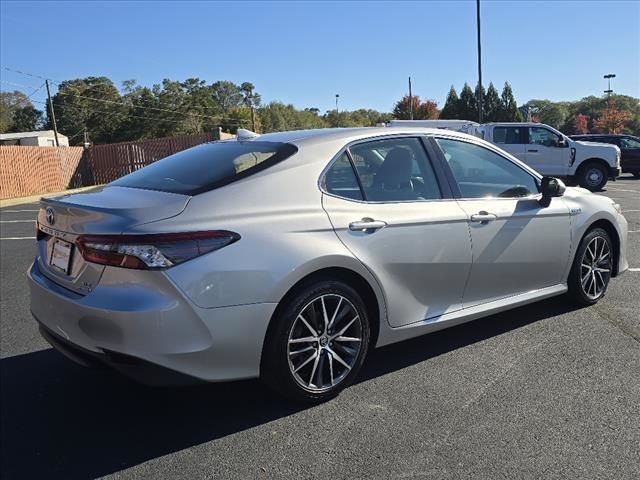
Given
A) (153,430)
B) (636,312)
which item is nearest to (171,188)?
(153,430)

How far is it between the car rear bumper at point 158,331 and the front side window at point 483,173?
1.87 m

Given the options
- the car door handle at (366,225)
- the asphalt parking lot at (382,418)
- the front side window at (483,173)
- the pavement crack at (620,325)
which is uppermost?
the front side window at (483,173)

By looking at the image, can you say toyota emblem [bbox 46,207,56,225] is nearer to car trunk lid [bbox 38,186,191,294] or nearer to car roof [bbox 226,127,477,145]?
car trunk lid [bbox 38,186,191,294]

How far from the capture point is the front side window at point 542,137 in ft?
53.3

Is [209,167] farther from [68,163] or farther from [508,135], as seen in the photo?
[68,163]

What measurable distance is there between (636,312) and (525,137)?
40.8 ft

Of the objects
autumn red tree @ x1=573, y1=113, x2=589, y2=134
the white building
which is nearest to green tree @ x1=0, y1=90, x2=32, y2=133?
the white building

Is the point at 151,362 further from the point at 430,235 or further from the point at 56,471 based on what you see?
the point at 430,235

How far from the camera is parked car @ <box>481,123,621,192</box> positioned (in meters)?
16.3

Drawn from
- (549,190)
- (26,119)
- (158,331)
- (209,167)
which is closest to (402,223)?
(209,167)

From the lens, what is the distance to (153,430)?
309cm

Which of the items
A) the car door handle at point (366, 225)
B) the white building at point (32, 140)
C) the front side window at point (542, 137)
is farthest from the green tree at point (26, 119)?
the car door handle at point (366, 225)

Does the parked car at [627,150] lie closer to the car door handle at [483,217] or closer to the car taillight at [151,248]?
the car door handle at [483,217]

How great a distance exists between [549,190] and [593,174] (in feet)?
46.6
